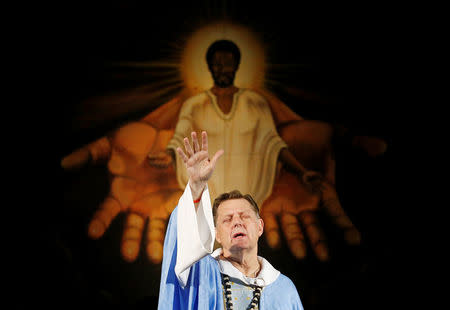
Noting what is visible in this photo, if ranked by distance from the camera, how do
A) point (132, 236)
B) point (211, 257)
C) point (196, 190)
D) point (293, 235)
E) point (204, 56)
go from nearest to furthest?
point (196, 190) < point (211, 257) < point (132, 236) < point (293, 235) < point (204, 56)

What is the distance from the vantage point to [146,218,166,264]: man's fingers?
570cm

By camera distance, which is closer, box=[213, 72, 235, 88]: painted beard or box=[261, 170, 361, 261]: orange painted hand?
box=[261, 170, 361, 261]: orange painted hand

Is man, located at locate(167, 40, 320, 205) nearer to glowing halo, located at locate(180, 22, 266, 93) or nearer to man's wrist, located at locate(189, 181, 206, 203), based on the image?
glowing halo, located at locate(180, 22, 266, 93)

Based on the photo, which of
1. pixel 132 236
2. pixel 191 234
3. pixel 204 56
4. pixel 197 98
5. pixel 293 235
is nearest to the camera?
pixel 191 234

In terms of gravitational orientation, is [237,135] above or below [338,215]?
above

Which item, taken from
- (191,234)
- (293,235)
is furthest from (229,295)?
(293,235)

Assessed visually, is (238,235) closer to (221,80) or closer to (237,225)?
(237,225)

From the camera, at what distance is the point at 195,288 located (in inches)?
115

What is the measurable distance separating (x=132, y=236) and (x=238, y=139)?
5.21 ft

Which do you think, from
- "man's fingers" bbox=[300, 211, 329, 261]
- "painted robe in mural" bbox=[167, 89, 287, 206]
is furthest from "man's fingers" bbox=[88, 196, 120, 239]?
"man's fingers" bbox=[300, 211, 329, 261]

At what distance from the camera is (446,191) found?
20.1ft

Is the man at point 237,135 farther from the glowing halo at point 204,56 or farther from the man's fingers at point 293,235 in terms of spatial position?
the man's fingers at point 293,235

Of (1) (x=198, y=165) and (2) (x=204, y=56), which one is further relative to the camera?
(2) (x=204, y=56)

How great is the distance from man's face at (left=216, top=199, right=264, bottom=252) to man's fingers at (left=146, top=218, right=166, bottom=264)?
8.42 feet
